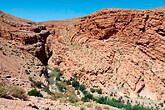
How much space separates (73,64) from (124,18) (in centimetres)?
1691

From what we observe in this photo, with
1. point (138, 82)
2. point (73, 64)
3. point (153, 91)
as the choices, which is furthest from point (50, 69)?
point (153, 91)

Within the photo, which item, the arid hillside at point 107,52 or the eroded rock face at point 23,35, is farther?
the eroded rock face at point 23,35

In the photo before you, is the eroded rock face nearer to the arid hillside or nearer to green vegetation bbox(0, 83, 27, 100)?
the arid hillside

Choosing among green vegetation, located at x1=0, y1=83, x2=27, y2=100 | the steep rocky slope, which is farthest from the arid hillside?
green vegetation, located at x1=0, y1=83, x2=27, y2=100

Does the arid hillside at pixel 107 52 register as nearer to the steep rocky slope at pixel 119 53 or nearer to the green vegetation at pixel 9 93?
the steep rocky slope at pixel 119 53

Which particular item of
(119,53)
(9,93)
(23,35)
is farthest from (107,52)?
(9,93)

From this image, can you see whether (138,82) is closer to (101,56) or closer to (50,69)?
(101,56)

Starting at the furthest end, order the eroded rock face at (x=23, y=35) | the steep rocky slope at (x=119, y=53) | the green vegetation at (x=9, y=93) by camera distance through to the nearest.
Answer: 1. the eroded rock face at (x=23, y=35)
2. the steep rocky slope at (x=119, y=53)
3. the green vegetation at (x=9, y=93)

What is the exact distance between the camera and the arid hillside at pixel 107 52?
72.0 ft

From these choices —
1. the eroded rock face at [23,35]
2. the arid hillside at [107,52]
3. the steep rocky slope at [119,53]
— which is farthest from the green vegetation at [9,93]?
the eroded rock face at [23,35]

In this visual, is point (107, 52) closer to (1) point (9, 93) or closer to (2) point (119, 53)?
(2) point (119, 53)

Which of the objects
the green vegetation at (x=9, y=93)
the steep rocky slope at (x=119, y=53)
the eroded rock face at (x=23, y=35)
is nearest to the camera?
the green vegetation at (x=9, y=93)

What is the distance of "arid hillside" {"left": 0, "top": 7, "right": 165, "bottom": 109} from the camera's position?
22.0 metres

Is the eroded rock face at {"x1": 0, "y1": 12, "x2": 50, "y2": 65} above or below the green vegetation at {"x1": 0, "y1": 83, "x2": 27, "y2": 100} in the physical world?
above
